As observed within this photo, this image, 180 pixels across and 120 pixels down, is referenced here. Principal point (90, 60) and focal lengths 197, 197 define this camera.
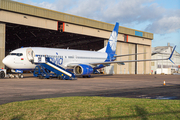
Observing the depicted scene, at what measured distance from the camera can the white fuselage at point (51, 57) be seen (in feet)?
83.1

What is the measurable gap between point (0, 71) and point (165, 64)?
71819 mm

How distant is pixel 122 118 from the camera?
19.2 feet

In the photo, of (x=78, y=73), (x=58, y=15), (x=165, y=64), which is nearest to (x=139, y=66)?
(x=165, y=64)

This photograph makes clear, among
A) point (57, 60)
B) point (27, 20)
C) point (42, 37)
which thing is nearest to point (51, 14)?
point (27, 20)

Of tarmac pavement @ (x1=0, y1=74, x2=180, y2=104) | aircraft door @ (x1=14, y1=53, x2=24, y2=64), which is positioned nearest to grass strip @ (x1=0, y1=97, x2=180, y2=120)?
tarmac pavement @ (x1=0, y1=74, x2=180, y2=104)

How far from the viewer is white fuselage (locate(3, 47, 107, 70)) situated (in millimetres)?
25327

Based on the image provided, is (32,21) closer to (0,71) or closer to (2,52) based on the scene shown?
(2,52)

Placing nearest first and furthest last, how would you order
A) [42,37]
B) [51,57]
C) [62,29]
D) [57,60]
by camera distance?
[51,57] → [57,60] → [62,29] → [42,37]

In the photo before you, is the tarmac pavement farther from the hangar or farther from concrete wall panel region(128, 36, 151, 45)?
concrete wall panel region(128, 36, 151, 45)

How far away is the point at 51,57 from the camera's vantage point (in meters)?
27.2

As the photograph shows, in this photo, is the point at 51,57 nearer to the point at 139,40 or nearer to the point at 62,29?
the point at 62,29

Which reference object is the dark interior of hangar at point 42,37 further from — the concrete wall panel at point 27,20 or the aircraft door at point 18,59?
the aircraft door at point 18,59

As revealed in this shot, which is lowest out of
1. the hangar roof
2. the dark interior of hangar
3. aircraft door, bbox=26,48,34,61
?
aircraft door, bbox=26,48,34,61

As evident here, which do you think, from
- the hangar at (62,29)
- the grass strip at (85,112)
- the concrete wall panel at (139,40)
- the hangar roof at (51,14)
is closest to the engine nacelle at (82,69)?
the hangar at (62,29)
